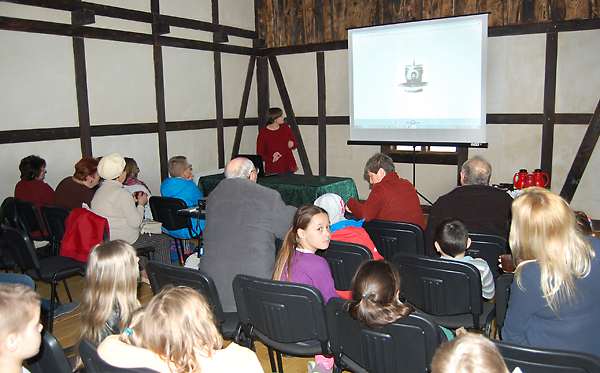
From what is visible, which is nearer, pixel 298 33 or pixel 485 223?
pixel 485 223

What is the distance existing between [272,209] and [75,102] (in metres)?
3.96

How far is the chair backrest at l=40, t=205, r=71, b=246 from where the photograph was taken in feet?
12.7

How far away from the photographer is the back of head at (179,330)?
4.84 feet

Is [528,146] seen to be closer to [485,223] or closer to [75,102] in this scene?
[485,223]

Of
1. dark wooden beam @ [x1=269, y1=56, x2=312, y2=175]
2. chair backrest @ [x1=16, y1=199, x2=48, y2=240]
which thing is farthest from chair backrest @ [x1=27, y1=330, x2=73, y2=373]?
dark wooden beam @ [x1=269, y1=56, x2=312, y2=175]

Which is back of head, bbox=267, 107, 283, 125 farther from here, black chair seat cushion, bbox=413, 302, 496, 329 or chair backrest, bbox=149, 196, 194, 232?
black chair seat cushion, bbox=413, 302, 496, 329

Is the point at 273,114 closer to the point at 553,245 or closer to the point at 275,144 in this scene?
the point at 275,144

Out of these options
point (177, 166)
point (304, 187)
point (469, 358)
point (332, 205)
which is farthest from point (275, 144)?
point (469, 358)

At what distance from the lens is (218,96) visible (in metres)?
7.59

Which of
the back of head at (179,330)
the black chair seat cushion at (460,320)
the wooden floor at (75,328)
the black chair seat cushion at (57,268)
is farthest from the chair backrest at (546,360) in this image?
the black chair seat cushion at (57,268)

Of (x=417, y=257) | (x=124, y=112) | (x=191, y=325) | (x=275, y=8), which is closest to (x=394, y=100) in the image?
(x=275, y=8)

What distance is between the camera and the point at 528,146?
6.35 metres

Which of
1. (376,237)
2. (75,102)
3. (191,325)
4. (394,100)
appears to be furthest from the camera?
(394,100)

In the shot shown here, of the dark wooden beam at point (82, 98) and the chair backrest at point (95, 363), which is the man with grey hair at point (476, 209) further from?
→ the dark wooden beam at point (82, 98)
